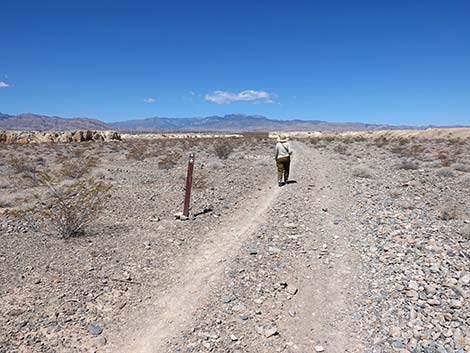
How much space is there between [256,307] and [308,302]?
2.31 feet

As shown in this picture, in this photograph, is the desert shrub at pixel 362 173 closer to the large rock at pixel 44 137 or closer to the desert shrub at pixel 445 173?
the desert shrub at pixel 445 173

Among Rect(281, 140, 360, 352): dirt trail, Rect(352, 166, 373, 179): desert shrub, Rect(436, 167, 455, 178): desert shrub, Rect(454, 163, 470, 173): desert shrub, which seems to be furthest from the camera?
Rect(454, 163, 470, 173): desert shrub

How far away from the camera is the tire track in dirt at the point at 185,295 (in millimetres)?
4388

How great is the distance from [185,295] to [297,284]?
165cm

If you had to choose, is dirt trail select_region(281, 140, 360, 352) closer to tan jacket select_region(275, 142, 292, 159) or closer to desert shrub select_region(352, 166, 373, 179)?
tan jacket select_region(275, 142, 292, 159)

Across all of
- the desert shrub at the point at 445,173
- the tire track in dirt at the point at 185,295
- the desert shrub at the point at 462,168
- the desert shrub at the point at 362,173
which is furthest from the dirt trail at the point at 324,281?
the desert shrub at the point at 462,168

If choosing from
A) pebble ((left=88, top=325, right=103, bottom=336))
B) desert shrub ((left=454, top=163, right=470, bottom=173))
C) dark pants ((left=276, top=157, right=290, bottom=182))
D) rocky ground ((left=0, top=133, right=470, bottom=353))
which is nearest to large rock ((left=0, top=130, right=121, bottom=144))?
dark pants ((left=276, top=157, right=290, bottom=182))

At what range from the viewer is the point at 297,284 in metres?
5.47

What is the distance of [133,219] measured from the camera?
8.90 metres

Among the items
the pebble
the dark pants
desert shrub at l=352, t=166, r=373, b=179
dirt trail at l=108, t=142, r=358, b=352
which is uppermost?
the dark pants

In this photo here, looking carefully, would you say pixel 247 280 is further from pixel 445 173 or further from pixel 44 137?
pixel 44 137

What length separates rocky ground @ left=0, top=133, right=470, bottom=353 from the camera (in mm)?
4328

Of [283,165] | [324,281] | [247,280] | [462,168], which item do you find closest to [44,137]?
[283,165]

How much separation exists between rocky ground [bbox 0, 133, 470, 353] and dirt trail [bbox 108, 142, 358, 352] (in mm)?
20
